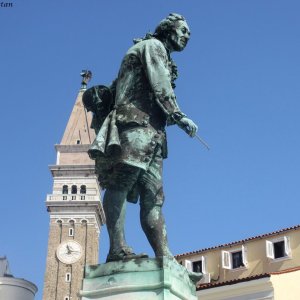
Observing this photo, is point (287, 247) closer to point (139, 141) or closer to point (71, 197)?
point (139, 141)

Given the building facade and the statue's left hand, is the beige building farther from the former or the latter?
the statue's left hand

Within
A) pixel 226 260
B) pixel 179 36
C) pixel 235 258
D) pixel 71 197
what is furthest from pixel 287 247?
pixel 71 197

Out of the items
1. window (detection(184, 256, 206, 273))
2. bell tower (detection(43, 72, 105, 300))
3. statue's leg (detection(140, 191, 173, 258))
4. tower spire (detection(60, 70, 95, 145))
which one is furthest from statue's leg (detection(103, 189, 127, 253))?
tower spire (detection(60, 70, 95, 145))

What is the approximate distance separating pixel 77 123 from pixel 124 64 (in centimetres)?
6864

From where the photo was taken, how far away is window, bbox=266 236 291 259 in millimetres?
24531

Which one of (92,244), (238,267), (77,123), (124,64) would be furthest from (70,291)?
(124,64)

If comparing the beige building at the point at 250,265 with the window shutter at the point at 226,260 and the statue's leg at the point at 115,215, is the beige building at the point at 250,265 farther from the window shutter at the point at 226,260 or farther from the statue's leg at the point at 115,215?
the statue's leg at the point at 115,215

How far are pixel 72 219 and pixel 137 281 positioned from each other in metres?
65.5

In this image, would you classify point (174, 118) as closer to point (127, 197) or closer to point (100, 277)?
point (127, 197)

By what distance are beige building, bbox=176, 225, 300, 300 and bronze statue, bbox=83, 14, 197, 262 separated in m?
15.7

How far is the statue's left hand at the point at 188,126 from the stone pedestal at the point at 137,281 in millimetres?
987

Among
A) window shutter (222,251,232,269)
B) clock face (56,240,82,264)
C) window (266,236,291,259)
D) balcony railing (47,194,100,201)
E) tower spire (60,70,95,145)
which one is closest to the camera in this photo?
window (266,236,291,259)

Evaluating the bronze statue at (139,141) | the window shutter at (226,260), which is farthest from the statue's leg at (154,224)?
the window shutter at (226,260)

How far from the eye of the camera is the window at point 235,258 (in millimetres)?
25625
